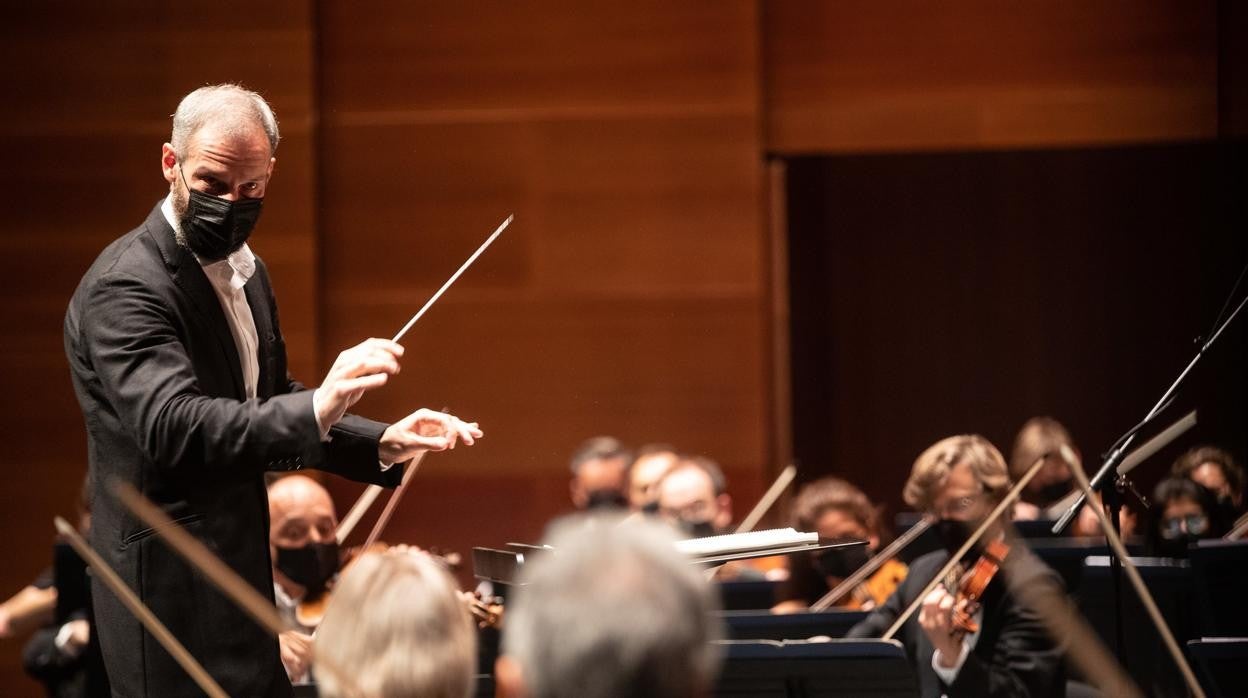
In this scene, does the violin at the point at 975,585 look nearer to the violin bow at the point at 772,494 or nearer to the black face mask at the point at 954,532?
the black face mask at the point at 954,532

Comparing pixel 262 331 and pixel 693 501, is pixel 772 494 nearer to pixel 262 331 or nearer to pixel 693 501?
pixel 693 501

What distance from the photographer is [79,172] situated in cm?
680

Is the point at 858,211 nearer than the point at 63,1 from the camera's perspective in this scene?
No

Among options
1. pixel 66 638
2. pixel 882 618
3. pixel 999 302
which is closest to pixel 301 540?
pixel 66 638

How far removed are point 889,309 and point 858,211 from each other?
529 mm

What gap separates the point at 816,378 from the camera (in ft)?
25.1

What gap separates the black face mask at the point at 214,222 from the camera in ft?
6.59

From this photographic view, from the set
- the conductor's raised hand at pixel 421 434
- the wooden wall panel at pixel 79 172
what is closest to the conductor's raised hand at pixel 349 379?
the conductor's raised hand at pixel 421 434

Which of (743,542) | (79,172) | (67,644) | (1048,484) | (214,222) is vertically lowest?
(67,644)

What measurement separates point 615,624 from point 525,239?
19.8 feet

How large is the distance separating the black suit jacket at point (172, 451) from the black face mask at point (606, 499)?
4.06 meters

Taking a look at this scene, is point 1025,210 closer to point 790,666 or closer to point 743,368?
point 743,368

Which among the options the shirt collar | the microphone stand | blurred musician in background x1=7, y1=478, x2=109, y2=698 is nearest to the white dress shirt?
the shirt collar

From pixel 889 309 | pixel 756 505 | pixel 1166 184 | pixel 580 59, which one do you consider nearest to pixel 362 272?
pixel 580 59
